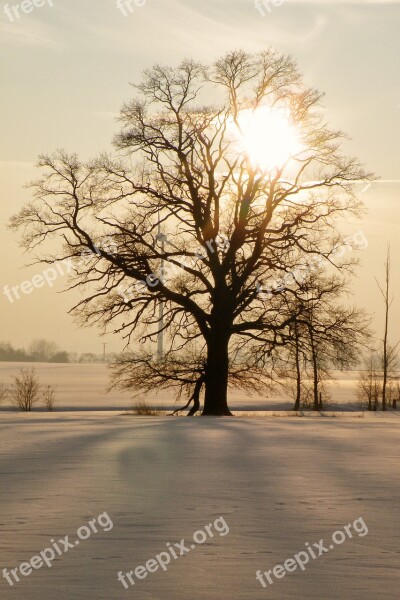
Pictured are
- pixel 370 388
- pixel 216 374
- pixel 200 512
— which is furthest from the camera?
pixel 370 388

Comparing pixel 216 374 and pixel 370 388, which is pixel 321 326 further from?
pixel 370 388

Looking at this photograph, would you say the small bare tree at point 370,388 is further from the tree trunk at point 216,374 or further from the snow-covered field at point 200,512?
the snow-covered field at point 200,512

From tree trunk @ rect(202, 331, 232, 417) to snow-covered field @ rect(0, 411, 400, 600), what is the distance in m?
16.8

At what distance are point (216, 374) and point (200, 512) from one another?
24.0m

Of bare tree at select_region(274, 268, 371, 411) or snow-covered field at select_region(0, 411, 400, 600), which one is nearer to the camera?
snow-covered field at select_region(0, 411, 400, 600)

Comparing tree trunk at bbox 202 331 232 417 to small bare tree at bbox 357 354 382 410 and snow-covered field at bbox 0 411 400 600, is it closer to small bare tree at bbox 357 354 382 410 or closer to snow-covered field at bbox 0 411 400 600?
snow-covered field at bbox 0 411 400 600

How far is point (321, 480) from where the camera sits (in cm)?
1076

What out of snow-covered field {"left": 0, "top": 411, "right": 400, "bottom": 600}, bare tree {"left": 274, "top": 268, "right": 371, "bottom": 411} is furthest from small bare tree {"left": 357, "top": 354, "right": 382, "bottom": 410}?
snow-covered field {"left": 0, "top": 411, "right": 400, "bottom": 600}

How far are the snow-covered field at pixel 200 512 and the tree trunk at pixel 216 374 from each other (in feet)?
55.1

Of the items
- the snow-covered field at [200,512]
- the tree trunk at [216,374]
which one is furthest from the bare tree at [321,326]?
the snow-covered field at [200,512]

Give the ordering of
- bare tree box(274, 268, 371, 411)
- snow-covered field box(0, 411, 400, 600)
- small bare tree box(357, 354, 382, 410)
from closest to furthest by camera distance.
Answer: snow-covered field box(0, 411, 400, 600), bare tree box(274, 268, 371, 411), small bare tree box(357, 354, 382, 410)

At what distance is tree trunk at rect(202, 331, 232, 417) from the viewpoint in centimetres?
3256

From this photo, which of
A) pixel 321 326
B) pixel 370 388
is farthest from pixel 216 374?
pixel 370 388

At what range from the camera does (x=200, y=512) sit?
335 inches
